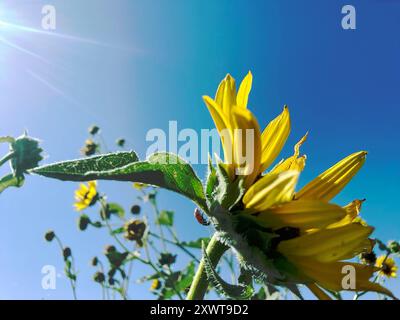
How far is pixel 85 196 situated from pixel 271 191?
10.1 ft

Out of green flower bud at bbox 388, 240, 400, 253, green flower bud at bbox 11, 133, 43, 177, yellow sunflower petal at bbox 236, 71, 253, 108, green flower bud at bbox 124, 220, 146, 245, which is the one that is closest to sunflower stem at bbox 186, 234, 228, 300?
yellow sunflower petal at bbox 236, 71, 253, 108

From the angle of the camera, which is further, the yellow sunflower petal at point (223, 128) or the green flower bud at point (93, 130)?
the green flower bud at point (93, 130)

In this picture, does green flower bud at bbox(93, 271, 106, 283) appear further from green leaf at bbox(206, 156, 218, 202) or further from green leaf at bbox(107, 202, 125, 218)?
green leaf at bbox(206, 156, 218, 202)

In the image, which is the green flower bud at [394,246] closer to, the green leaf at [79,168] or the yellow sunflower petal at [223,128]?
the yellow sunflower petal at [223,128]

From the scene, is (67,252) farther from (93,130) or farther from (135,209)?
(93,130)

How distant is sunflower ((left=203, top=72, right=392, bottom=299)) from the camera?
64cm

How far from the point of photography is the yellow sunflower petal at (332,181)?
772 mm

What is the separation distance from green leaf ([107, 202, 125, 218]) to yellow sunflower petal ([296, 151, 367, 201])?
2.51 m

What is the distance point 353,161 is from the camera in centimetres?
85

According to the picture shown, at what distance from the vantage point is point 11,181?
783mm

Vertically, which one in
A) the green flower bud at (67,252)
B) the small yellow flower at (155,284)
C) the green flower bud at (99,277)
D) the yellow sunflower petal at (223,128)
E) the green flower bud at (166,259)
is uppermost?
the yellow sunflower petal at (223,128)

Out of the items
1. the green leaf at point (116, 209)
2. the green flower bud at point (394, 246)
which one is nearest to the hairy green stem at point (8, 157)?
the green leaf at point (116, 209)

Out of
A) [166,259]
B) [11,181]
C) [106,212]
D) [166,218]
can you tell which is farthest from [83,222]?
[11,181]
